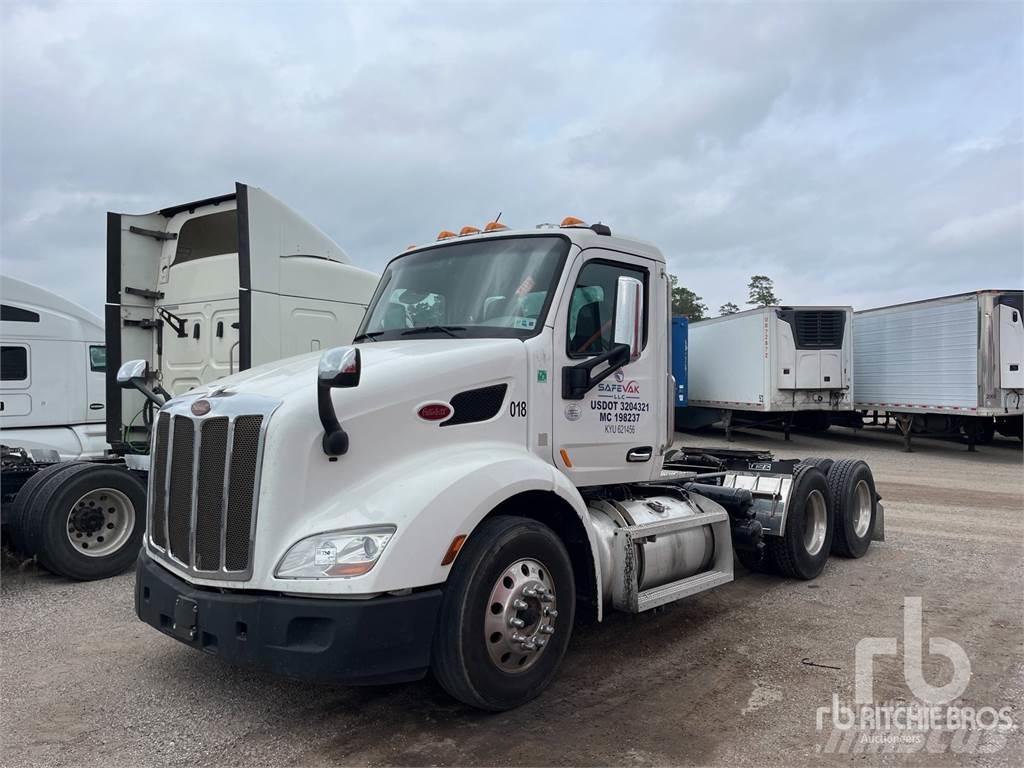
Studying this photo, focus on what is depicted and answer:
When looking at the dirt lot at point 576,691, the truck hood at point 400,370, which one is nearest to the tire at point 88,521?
the dirt lot at point 576,691

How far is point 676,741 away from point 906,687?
163 centimetres

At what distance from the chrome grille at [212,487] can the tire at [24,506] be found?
130 inches

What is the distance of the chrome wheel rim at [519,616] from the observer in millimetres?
3963

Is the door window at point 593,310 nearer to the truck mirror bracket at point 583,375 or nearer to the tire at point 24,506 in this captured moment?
the truck mirror bracket at point 583,375

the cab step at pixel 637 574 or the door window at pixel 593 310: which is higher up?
the door window at pixel 593 310

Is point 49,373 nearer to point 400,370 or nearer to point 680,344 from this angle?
point 400,370

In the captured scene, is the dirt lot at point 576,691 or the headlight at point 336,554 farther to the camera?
the dirt lot at point 576,691

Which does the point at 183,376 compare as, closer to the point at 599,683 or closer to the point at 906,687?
the point at 599,683

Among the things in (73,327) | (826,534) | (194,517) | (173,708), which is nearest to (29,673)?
(173,708)

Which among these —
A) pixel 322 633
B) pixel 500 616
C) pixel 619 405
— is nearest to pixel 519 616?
pixel 500 616

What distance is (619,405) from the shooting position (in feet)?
17.0

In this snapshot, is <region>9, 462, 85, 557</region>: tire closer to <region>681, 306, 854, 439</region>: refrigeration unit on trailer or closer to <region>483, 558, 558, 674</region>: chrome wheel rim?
<region>483, 558, 558, 674</region>: chrome wheel rim

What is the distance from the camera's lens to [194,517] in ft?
12.9

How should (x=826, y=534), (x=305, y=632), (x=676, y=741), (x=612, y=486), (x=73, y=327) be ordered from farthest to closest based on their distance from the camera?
(x=73, y=327) → (x=826, y=534) → (x=612, y=486) → (x=676, y=741) → (x=305, y=632)
